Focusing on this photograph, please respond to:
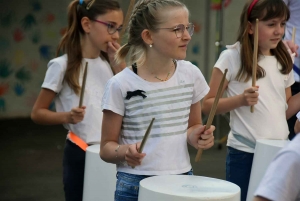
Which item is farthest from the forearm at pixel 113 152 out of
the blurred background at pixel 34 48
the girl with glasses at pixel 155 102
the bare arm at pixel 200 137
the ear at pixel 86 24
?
the blurred background at pixel 34 48

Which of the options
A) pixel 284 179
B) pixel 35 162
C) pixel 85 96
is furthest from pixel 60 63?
pixel 35 162

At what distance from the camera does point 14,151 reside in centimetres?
619

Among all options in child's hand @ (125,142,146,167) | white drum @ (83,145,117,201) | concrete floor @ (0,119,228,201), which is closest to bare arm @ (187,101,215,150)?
child's hand @ (125,142,146,167)

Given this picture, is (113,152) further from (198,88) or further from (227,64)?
(227,64)

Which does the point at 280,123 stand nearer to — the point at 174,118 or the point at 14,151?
the point at 174,118

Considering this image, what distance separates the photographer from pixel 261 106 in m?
2.80

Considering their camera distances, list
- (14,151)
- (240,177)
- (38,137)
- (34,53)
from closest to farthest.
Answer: (240,177)
(14,151)
(38,137)
(34,53)

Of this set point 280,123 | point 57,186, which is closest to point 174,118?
point 280,123

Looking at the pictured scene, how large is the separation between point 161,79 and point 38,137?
4939 mm

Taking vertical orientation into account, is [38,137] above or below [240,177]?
below

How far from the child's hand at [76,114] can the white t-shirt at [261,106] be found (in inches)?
24.5

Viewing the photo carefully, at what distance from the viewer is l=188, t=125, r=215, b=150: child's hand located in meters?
2.10

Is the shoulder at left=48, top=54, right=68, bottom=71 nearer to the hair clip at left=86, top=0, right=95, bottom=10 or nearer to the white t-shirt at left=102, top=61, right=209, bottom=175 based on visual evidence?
the hair clip at left=86, top=0, right=95, bottom=10

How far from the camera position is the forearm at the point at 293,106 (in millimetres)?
2895
